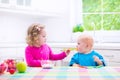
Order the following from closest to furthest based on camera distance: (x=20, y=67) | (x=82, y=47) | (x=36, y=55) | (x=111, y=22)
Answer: (x=20, y=67)
(x=82, y=47)
(x=36, y=55)
(x=111, y=22)

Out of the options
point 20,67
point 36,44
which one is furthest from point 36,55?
point 20,67

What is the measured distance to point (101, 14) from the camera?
389cm

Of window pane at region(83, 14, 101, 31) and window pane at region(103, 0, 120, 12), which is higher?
window pane at region(103, 0, 120, 12)

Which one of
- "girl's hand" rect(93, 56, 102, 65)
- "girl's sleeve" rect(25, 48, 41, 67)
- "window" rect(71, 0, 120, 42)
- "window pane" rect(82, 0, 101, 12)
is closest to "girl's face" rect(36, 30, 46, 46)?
"girl's sleeve" rect(25, 48, 41, 67)

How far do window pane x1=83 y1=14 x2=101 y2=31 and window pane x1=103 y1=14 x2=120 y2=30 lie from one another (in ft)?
0.29

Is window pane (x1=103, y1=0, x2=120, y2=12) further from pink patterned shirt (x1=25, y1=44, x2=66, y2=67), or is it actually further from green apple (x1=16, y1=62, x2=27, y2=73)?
green apple (x1=16, y1=62, x2=27, y2=73)

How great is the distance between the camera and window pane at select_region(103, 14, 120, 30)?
3838 millimetres

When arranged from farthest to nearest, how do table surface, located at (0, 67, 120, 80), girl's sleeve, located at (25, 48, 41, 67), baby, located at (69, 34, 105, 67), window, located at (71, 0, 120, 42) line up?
window, located at (71, 0, 120, 42) < girl's sleeve, located at (25, 48, 41, 67) < baby, located at (69, 34, 105, 67) < table surface, located at (0, 67, 120, 80)

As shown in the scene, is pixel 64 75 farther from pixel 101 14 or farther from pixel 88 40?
pixel 101 14

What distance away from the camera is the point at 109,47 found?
9.64 ft

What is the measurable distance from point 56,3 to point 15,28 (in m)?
0.67

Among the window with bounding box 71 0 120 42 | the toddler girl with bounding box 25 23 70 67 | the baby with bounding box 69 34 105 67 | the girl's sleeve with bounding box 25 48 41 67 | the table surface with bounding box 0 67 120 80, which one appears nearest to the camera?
the table surface with bounding box 0 67 120 80

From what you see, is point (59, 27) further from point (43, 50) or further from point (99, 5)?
point (43, 50)

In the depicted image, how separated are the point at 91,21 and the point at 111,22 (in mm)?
291
